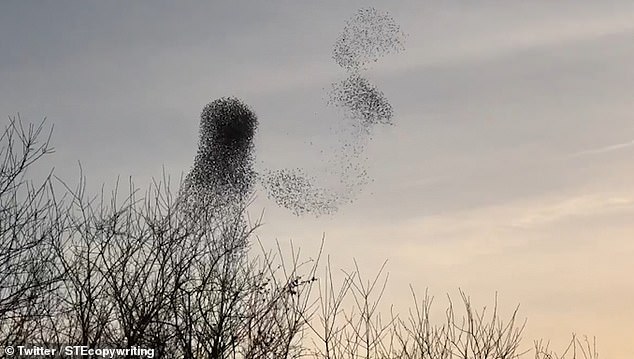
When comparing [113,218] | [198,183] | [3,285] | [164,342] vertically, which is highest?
[198,183]

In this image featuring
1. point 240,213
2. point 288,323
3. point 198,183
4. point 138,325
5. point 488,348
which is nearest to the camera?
point 138,325

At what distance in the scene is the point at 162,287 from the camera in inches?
442

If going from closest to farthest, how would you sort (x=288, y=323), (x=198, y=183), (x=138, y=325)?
(x=138, y=325) → (x=288, y=323) → (x=198, y=183)

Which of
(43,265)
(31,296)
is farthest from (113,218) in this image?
(31,296)

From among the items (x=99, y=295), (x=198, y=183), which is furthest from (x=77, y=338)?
(x=198, y=183)

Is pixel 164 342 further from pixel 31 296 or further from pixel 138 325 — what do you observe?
pixel 31 296

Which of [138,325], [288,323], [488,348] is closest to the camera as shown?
[138,325]

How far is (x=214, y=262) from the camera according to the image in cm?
1216

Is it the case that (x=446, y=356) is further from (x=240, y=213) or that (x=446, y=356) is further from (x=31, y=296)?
(x=31, y=296)

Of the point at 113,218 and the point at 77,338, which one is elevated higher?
the point at 113,218

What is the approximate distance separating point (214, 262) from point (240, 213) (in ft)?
6.22

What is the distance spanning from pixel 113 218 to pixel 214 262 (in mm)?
1345

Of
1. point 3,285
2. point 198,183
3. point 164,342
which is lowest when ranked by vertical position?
point 164,342

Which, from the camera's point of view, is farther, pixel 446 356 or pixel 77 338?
pixel 446 356
